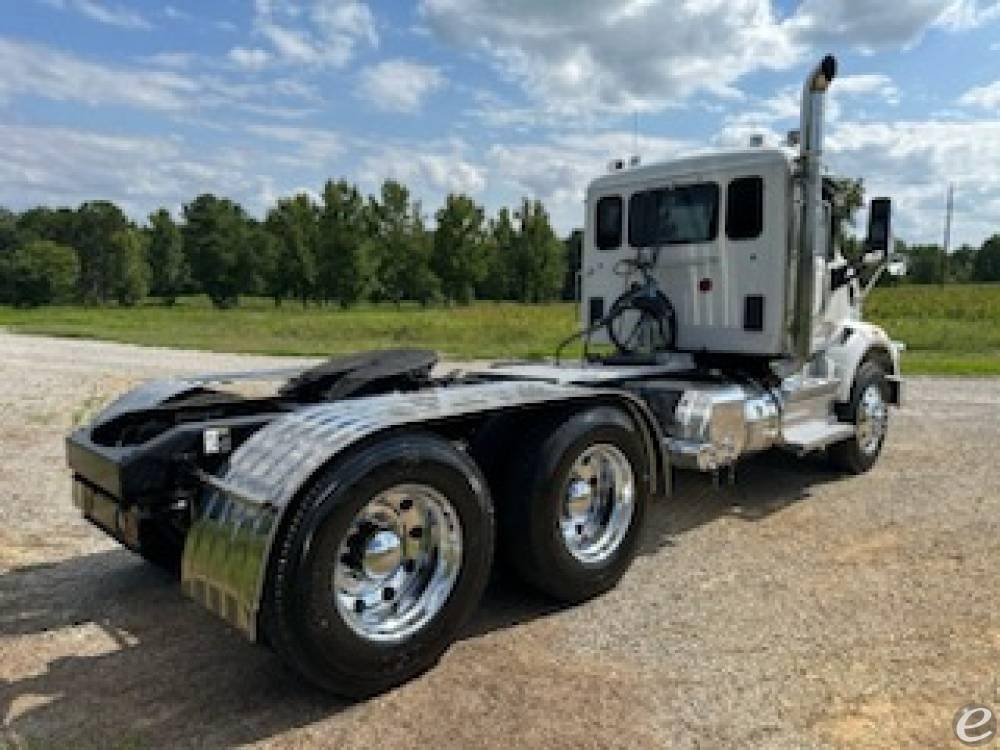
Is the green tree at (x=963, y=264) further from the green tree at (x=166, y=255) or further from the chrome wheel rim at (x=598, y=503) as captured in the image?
the chrome wheel rim at (x=598, y=503)

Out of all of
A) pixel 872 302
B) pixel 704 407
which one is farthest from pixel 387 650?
pixel 872 302

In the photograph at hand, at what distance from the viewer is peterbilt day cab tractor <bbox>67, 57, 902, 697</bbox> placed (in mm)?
3369

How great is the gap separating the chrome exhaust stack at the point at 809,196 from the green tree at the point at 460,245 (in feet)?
146

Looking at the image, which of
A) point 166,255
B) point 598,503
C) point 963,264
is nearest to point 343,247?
point 166,255

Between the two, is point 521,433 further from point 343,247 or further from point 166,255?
point 166,255

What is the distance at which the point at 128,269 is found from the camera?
6844 cm

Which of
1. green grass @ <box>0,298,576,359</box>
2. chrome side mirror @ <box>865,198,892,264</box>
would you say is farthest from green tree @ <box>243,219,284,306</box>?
chrome side mirror @ <box>865,198,892,264</box>

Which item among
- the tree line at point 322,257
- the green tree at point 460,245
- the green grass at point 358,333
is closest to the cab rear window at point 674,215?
the green grass at point 358,333

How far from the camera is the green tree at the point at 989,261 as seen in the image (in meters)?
95.4

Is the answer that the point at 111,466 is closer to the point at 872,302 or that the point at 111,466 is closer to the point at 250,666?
the point at 250,666

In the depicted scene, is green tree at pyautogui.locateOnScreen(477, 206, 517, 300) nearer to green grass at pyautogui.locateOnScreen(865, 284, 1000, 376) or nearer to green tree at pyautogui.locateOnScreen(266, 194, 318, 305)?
green tree at pyautogui.locateOnScreen(266, 194, 318, 305)

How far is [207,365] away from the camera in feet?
56.4

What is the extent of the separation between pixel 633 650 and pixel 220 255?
69059 mm

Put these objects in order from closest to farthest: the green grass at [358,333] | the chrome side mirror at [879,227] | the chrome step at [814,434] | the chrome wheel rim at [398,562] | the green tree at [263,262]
→ the chrome wheel rim at [398,562] → the chrome step at [814,434] → the chrome side mirror at [879,227] → the green grass at [358,333] → the green tree at [263,262]
